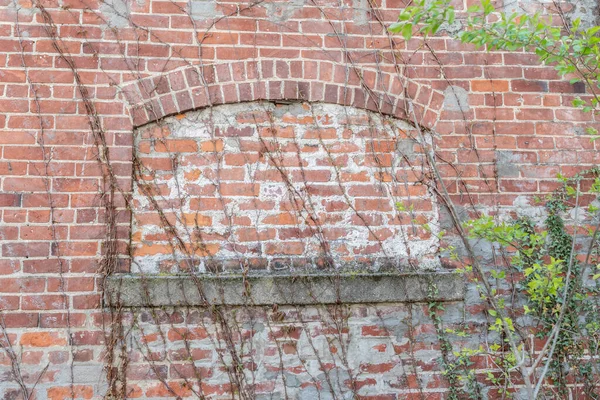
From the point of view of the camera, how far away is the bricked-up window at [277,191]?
3.22 m

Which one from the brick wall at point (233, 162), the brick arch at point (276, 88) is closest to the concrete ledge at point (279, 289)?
the brick wall at point (233, 162)

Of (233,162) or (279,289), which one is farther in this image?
(233,162)

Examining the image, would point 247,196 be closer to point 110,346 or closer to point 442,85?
point 110,346

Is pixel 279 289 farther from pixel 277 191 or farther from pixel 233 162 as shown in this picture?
pixel 233 162

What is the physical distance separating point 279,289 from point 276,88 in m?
1.19

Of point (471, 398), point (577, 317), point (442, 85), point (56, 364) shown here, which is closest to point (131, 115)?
point (56, 364)

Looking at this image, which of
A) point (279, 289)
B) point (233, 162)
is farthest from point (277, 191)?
point (279, 289)

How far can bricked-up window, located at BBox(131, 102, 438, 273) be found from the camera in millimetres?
3221

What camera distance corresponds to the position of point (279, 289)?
123 inches

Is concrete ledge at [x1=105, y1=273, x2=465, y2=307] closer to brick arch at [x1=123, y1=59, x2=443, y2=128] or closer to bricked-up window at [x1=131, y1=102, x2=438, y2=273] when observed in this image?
bricked-up window at [x1=131, y1=102, x2=438, y2=273]

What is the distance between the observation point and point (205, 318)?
311 cm

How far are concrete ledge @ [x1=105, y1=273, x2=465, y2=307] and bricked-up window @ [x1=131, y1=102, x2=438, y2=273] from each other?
123mm

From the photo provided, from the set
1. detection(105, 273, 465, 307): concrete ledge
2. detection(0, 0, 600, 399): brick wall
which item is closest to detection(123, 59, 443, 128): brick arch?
detection(0, 0, 600, 399): brick wall

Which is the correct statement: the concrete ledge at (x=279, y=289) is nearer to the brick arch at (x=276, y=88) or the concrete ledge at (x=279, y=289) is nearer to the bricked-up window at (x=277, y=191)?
the bricked-up window at (x=277, y=191)
